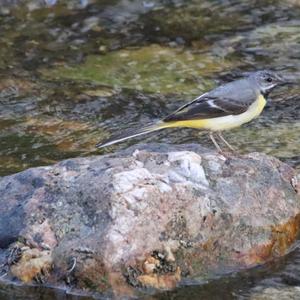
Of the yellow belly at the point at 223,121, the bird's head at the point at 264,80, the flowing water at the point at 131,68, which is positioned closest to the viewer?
the yellow belly at the point at 223,121

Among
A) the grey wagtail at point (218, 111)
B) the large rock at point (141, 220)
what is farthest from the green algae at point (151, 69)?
the large rock at point (141, 220)

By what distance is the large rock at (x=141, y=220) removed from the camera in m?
6.69

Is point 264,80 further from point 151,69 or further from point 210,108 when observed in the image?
point 151,69

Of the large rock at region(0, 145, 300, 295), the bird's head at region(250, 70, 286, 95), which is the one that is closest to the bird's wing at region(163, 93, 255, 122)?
the bird's head at region(250, 70, 286, 95)

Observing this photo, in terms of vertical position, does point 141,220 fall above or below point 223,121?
above

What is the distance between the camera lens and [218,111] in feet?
27.6

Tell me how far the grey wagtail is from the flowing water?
79 cm

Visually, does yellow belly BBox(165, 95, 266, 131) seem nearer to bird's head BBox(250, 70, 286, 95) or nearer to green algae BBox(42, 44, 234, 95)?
bird's head BBox(250, 70, 286, 95)

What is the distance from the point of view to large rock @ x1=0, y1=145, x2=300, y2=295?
21.9 feet

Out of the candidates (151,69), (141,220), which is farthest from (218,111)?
(151,69)

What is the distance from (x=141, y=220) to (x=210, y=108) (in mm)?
1907

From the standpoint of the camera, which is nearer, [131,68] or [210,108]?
[210,108]

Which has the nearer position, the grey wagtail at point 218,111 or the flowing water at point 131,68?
the grey wagtail at point 218,111

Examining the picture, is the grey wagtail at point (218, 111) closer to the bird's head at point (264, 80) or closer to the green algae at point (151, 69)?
the bird's head at point (264, 80)
